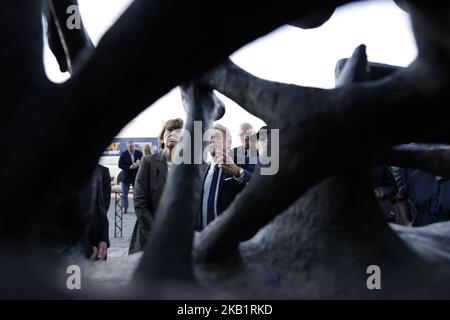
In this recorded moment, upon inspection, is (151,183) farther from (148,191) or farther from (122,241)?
(122,241)

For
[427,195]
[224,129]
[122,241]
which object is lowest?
[122,241]

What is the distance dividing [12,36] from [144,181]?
1.16 meters

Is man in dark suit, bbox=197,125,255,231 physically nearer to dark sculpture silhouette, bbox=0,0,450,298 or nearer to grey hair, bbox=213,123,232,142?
grey hair, bbox=213,123,232,142

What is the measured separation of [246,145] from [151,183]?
0.52 meters

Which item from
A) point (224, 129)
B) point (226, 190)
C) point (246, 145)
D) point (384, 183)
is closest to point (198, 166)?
point (224, 129)

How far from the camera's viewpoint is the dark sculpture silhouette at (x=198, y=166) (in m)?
0.78

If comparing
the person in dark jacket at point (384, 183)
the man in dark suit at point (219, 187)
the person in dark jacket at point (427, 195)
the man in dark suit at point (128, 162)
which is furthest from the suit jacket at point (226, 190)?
the man in dark suit at point (128, 162)

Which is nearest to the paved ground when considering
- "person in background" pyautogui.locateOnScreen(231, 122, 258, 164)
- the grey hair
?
"person in background" pyautogui.locateOnScreen(231, 122, 258, 164)

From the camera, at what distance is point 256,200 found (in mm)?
994

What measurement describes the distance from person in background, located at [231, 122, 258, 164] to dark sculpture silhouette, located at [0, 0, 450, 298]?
0.85 m

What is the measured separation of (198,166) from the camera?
1.17 meters

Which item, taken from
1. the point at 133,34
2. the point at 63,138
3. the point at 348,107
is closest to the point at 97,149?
the point at 63,138

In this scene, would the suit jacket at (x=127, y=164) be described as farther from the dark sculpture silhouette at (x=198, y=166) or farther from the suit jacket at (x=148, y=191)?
the dark sculpture silhouette at (x=198, y=166)

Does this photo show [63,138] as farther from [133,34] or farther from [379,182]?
[379,182]
